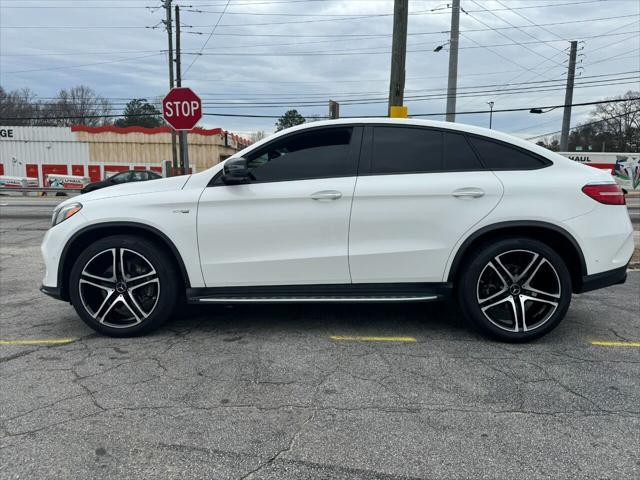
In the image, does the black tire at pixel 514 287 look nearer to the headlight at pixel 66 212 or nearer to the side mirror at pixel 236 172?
the side mirror at pixel 236 172

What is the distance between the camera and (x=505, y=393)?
3064 mm

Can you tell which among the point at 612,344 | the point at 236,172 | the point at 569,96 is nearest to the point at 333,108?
the point at 236,172

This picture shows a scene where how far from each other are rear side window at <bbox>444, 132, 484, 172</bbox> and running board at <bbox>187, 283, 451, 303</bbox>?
985mm

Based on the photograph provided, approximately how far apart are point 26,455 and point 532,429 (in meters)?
2.64

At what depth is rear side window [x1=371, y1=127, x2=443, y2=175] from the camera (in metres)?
3.96

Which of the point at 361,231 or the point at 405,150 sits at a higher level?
the point at 405,150

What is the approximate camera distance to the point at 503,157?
13.0 feet

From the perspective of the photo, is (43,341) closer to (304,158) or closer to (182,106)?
(304,158)

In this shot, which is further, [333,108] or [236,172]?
[333,108]

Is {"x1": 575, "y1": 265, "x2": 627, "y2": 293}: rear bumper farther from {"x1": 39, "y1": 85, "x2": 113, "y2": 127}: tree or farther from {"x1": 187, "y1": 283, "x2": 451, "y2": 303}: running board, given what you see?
{"x1": 39, "y1": 85, "x2": 113, "y2": 127}: tree

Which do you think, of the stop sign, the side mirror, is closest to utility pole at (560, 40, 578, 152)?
the stop sign

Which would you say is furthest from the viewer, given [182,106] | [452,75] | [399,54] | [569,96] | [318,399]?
[569,96]

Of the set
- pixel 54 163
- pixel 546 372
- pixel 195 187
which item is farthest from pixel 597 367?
pixel 54 163

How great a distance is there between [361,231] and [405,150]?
2.59ft
